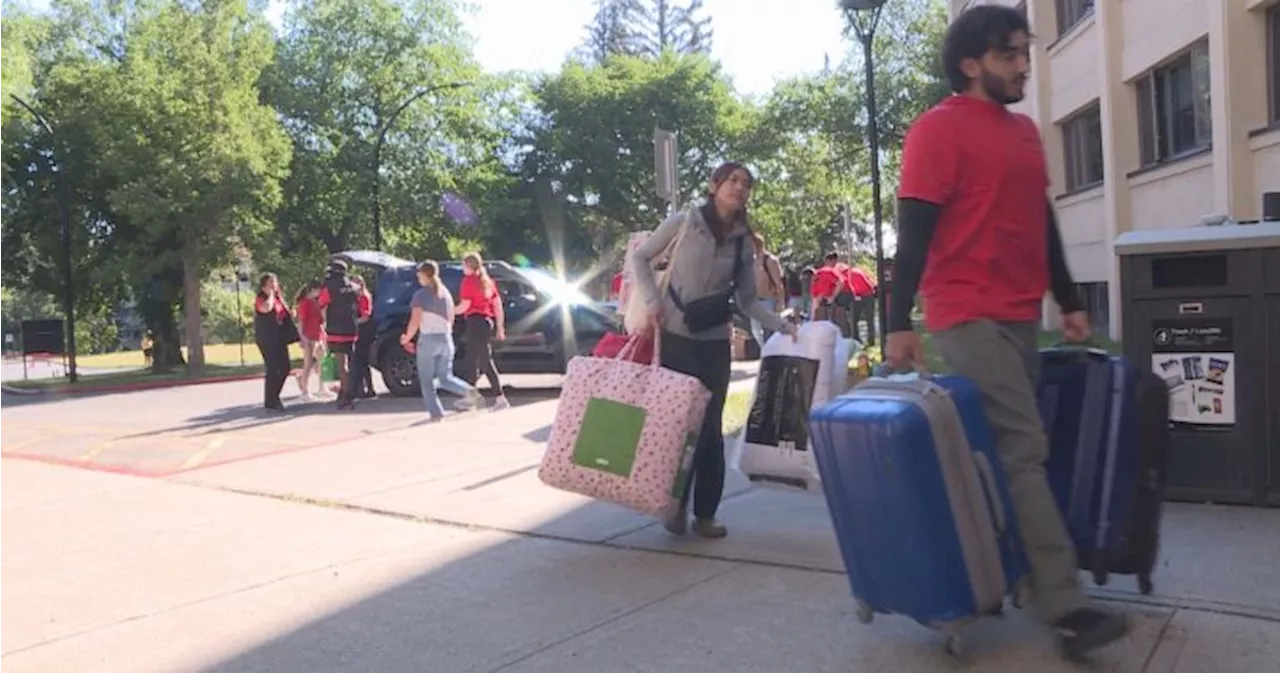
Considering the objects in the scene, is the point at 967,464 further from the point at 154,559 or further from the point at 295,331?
the point at 295,331

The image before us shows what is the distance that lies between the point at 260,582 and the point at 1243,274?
4694mm

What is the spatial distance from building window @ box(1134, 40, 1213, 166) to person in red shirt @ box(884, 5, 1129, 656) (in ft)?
40.5

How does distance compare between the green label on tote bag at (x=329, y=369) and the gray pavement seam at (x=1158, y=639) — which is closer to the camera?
the gray pavement seam at (x=1158, y=639)

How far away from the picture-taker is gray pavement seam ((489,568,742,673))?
3758 millimetres

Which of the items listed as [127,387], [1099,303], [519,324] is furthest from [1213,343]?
[127,387]

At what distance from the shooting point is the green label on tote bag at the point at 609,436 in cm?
498

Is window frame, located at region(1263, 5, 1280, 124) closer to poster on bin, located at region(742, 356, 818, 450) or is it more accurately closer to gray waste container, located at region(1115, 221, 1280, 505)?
gray waste container, located at region(1115, 221, 1280, 505)

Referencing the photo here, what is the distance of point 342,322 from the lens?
1347cm

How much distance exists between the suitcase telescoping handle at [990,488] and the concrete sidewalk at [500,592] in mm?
464

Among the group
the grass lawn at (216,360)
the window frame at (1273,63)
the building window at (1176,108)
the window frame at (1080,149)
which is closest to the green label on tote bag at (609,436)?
the window frame at (1273,63)

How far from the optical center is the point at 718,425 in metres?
5.24

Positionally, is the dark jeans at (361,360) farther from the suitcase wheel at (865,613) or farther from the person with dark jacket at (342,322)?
the suitcase wheel at (865,613)

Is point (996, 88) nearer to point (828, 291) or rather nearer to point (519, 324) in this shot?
point (519, 324)

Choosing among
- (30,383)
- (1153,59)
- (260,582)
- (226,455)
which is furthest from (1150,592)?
(30,383)
